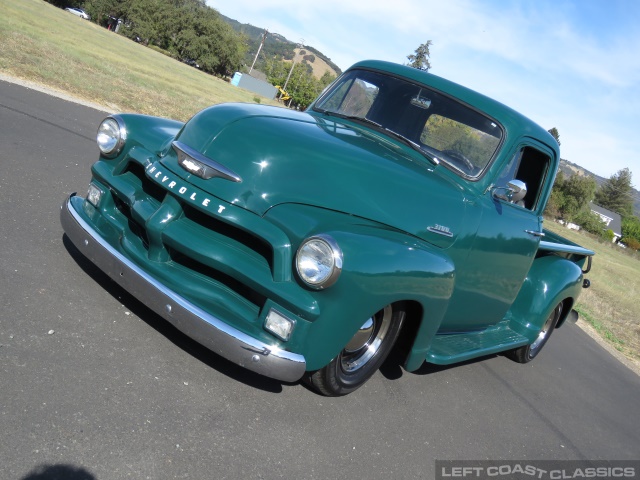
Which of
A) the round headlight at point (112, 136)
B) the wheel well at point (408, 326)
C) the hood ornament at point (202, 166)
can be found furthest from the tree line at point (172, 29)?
the wheel well at point (408, 326)

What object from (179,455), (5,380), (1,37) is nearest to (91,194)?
(5,380)

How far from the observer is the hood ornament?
330 cm

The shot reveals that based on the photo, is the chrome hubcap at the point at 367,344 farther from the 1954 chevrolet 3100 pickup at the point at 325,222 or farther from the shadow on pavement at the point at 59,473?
the shadow on pavement at the point at 59,473

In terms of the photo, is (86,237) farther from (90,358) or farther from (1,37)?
(1,37)

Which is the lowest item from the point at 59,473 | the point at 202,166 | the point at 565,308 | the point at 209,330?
the point at 59,473

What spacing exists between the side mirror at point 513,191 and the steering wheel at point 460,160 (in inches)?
9.8

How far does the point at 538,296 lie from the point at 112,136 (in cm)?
397

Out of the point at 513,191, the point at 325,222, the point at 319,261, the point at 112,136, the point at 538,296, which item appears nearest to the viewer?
the point at 319,261

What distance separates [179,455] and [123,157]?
202 cm

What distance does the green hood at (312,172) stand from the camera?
10.8 ft

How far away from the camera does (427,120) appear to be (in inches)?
178

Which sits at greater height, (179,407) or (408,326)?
(408,326)

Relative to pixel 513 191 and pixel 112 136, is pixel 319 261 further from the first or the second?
pixel 513 191

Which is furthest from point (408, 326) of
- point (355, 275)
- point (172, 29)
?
point (172, 29)
